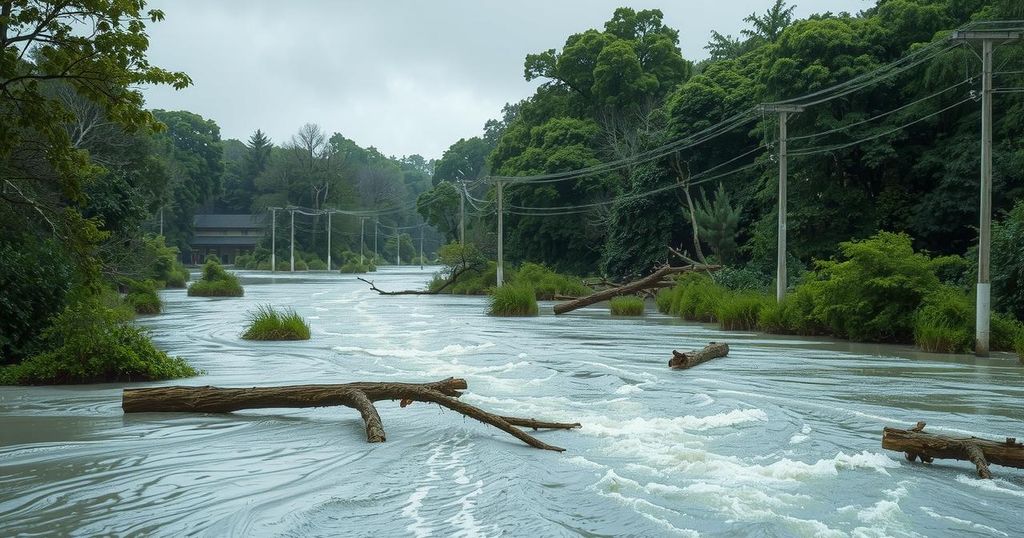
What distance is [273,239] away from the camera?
112m

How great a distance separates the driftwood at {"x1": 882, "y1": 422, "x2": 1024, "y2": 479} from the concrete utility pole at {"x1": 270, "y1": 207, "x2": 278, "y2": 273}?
105397 millimetres

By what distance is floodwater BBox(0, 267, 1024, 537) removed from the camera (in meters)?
8.01

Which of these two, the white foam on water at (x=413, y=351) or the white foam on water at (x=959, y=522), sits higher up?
the white foam on water at (x=413, y=351)

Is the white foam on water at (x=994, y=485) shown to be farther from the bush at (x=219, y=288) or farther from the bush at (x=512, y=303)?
the bush at (x=219, y=288)

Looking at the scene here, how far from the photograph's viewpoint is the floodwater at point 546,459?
8008 millimetres

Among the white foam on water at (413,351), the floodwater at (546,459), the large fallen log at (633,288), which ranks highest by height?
the large fallen log at (633,288)

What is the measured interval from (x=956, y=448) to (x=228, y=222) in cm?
12885

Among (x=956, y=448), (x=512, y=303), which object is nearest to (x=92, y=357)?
(x=956, y=448)

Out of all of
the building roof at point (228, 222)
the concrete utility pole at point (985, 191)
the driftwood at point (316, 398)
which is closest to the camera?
the driftwood at point (316, 398)

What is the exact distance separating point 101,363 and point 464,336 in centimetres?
1247

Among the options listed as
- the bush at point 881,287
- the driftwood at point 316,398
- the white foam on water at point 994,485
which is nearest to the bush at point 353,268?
the bush at point 881,287

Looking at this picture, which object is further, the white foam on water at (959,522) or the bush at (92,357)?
the bush at (92,357)

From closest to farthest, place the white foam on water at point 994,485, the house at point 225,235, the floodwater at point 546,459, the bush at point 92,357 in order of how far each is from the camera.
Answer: the floodwater at point 546,459
the white foam on water at point 994,485
the bush at point 92,357
the house at point 225,235

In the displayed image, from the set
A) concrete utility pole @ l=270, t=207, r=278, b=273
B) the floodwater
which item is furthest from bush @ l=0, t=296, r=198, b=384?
concrete utility pole @ l=270, t=207, r=278, b=273
